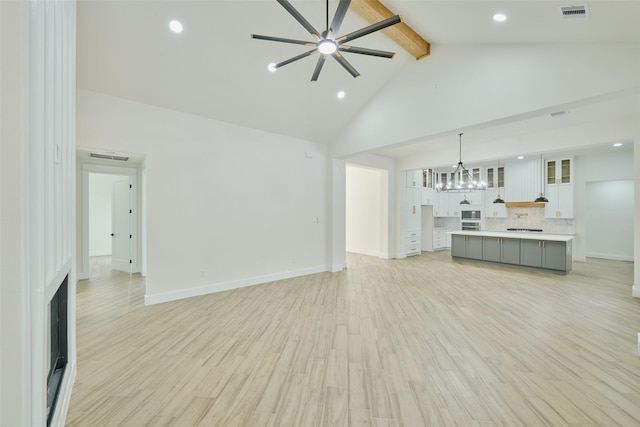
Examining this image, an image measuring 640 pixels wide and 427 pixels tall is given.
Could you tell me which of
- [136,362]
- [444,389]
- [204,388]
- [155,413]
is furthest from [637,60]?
[136,362]

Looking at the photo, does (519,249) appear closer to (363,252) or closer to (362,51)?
(363,252)

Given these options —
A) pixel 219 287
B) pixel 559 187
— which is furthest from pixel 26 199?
pixel 559 187

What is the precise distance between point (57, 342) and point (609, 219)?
12.3 metres

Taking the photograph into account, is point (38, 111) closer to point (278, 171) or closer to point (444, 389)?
point (444, 389)

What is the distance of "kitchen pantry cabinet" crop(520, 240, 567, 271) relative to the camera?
20.1 feet

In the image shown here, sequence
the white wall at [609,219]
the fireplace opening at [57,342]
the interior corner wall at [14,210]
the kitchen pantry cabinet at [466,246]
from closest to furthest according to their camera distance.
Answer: the interior corner wall at [14,210], the fireplace opening at [57,342], the kitchen pantry cabinet at [466,246], the white wall at [609,219]

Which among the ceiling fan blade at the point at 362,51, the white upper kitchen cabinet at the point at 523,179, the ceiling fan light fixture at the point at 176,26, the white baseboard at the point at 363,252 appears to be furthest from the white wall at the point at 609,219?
the ceiling fan light fixture at the point at 176,26

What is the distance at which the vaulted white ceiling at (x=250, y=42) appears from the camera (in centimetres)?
288

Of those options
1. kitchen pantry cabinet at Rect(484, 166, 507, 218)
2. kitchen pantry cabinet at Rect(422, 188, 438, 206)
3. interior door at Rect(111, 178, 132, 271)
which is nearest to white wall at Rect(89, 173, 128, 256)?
interior door at Rect(111, 178, 132, 271)

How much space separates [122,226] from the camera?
245 inches

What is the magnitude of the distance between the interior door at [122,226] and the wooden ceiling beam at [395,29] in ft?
19.4

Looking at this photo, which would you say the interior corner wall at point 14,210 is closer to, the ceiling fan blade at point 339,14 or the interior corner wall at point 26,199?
the interior corner wall at point 26,199

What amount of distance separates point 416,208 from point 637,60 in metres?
6.51

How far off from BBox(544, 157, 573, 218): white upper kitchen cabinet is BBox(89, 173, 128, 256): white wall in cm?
1378
